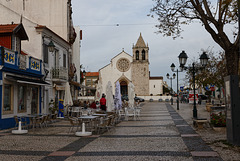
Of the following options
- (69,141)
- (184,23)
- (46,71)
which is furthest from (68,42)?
(69,141)

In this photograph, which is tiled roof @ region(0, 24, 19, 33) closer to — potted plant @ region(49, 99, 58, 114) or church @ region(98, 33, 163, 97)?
potted plant @ region(49, 99, 58, 114)

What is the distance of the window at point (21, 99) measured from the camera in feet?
54.0

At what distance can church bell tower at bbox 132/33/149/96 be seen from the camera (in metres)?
71.9

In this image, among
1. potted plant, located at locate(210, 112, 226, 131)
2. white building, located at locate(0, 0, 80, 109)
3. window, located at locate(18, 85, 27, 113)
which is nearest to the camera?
potted plant, located at locate(210, 112, 226, 131)

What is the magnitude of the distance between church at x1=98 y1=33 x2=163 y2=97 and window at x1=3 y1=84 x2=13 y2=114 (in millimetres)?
56563

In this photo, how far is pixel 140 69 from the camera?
72.9 m

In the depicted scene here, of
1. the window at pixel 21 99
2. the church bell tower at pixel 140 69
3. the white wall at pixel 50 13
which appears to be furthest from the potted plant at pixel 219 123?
the church bell tower at pixel 140 69

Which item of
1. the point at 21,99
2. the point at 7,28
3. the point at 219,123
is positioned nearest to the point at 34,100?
the point at 21,99

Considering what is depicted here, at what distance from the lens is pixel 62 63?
24.4m

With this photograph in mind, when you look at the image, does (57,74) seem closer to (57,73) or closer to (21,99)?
(57,73)

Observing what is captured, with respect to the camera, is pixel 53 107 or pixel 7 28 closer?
pixel 7 28

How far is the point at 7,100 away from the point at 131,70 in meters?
59.1

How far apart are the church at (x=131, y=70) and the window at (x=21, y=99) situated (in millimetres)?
54795

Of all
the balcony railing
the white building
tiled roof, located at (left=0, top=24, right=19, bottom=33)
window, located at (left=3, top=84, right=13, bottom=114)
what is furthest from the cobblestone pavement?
the balcony railing
